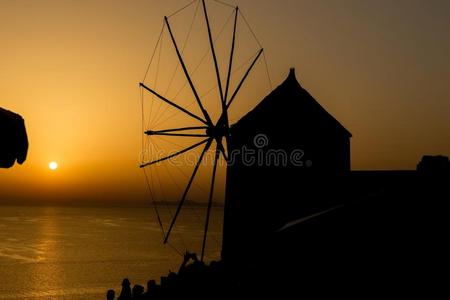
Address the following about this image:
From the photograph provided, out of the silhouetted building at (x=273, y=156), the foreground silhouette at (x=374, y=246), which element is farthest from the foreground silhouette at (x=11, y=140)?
the silhouetted building at (x=273, y=156)

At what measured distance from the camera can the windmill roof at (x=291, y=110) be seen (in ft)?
66.7

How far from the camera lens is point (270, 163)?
20.3m

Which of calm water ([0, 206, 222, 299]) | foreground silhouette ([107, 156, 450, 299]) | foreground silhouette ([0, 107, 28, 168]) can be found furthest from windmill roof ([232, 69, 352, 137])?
calm water ([0, 206, 222, 299])

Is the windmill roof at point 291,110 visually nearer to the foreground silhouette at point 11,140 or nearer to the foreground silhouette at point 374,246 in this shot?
the foreground silhouette at point 374,246

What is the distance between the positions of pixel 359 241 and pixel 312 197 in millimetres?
10173

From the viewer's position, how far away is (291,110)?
2041 centimetres

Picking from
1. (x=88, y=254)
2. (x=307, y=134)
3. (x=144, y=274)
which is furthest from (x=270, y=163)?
(x=88, y=254)

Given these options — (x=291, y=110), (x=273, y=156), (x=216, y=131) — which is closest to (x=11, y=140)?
(x=216, y=131)

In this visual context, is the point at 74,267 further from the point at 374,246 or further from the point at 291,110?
the point at 374,246

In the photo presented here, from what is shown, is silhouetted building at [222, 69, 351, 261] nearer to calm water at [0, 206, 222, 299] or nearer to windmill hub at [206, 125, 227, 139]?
windmill hub at [206, 125, 227, 139]

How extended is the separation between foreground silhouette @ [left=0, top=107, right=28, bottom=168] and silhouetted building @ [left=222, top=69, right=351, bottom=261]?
14.1 metres

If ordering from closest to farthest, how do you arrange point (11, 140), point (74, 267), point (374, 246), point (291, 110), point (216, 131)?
point (374, 246)
point (11, 140)
point (291, 110)
point (216, 131)
point (74, 267)

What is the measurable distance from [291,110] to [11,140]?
15.5 metres

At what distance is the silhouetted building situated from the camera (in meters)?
19.8
